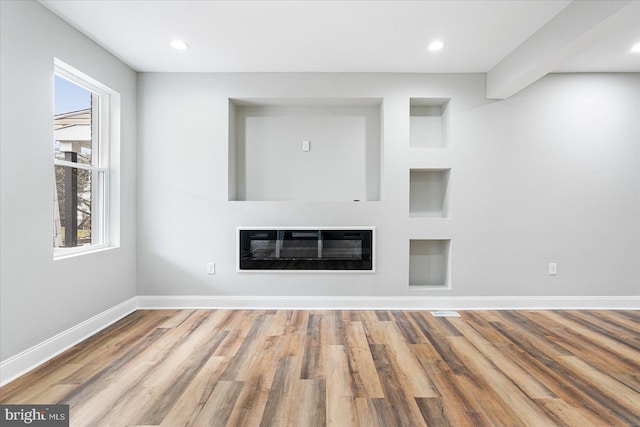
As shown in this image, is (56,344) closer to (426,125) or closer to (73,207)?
(73,207)

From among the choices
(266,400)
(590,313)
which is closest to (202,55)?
(266,400)

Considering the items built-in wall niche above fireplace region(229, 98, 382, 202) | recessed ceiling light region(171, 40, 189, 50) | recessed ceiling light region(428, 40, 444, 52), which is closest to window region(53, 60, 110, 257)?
recessed ceiling light region(171, 40, 189, 50)

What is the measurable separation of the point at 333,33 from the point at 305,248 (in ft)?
6.90

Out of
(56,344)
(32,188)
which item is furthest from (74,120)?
(56,344)

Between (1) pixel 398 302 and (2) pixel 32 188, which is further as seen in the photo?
(1) pixel 398 302

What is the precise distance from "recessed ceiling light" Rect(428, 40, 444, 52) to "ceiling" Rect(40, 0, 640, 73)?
0.22 ft

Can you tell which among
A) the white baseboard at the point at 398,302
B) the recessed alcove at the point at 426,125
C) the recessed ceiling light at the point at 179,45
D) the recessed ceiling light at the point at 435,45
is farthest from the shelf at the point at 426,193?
the recessed ceiling light at the point at 179,45

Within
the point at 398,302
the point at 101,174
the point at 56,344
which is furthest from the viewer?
the point at 398,302

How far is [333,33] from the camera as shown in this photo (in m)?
2.76

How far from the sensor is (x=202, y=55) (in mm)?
3184

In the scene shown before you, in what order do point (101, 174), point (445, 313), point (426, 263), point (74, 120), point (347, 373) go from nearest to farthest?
point (347, 373) < point (74, 120) < point (101, 174) < point (445, 313) < point (426, 263)

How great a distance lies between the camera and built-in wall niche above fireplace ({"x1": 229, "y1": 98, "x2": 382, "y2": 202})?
3.92 m

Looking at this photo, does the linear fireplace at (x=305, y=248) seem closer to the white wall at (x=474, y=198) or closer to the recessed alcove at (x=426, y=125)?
the white wall at (x=474, y=198)

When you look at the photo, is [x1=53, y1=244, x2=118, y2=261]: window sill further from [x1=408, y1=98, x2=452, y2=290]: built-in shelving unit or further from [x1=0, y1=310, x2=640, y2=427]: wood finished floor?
[x1=408, y1=98, x2=452, y2=290]: built-in shelving unit
